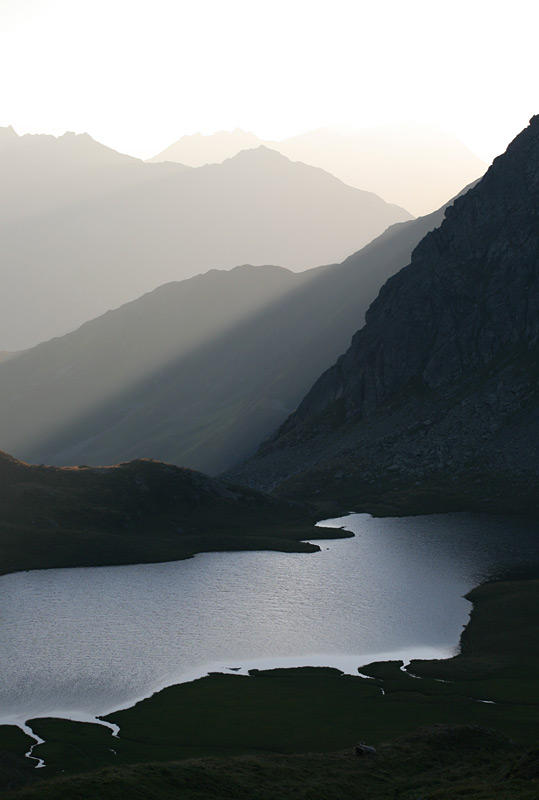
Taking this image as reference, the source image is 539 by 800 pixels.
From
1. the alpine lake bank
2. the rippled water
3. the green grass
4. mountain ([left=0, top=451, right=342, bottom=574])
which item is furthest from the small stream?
mountain ([left=0, top=451, right=342, bottom=574])

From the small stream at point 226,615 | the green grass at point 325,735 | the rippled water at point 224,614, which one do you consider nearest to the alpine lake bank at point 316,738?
the green grass at point 325,735

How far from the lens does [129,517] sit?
16312 centimetres

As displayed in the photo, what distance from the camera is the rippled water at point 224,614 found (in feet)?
272

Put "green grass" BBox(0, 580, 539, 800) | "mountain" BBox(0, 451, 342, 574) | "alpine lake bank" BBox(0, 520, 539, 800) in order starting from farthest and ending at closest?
"mountain" BBox(0, 451, 342, 574) < "green grass" BBox(0, 580, 539, 800) < "alpine lake bank" BBox(0, 520, 539, 800)

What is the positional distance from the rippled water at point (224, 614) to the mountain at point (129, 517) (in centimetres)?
639

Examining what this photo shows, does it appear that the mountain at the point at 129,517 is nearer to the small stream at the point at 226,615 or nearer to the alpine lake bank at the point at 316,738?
the small stream at the point at 226,615

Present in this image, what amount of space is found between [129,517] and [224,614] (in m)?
61.4

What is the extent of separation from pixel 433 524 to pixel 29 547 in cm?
7670

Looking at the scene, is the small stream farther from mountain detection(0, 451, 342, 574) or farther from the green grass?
mountain detection(0, 451, 342, 574)

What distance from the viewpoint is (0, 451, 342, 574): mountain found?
142m

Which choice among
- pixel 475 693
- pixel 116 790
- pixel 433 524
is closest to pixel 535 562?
pixel 433 524

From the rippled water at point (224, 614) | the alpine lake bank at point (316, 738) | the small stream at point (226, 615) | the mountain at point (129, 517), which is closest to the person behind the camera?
the alpine lake bank at point (316, 738)

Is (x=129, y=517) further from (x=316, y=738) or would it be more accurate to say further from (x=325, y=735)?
(x=316, y=738)

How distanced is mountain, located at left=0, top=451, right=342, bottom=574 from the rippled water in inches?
252
